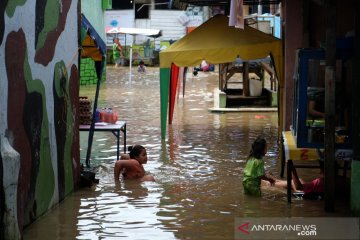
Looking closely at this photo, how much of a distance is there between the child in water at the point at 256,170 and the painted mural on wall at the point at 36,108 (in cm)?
253

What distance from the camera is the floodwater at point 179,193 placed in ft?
26.1

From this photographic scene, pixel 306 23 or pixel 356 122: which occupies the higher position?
pixel 306 23

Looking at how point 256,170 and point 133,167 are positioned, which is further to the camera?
point 133,167

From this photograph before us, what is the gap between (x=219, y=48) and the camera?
14.8m

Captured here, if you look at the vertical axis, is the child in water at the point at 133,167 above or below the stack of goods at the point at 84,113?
below

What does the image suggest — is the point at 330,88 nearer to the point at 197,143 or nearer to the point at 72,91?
the point at 72,91

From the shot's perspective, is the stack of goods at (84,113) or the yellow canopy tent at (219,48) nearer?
the stack of goods at (84,113)

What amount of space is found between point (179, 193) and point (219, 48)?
5530mm

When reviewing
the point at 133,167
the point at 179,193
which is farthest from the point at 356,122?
the point at 133,167

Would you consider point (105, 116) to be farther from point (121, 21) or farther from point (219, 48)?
point (121, 21)

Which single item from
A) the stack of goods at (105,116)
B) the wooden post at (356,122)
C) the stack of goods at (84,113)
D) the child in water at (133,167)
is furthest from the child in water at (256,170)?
the stack of goods at (105,116)

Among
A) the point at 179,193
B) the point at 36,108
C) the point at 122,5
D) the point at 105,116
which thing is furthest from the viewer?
the point at 122,5

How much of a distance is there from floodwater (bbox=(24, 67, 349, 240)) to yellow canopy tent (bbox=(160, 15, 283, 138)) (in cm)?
141

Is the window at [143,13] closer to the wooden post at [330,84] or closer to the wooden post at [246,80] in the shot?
the wooden post at [246,80]
